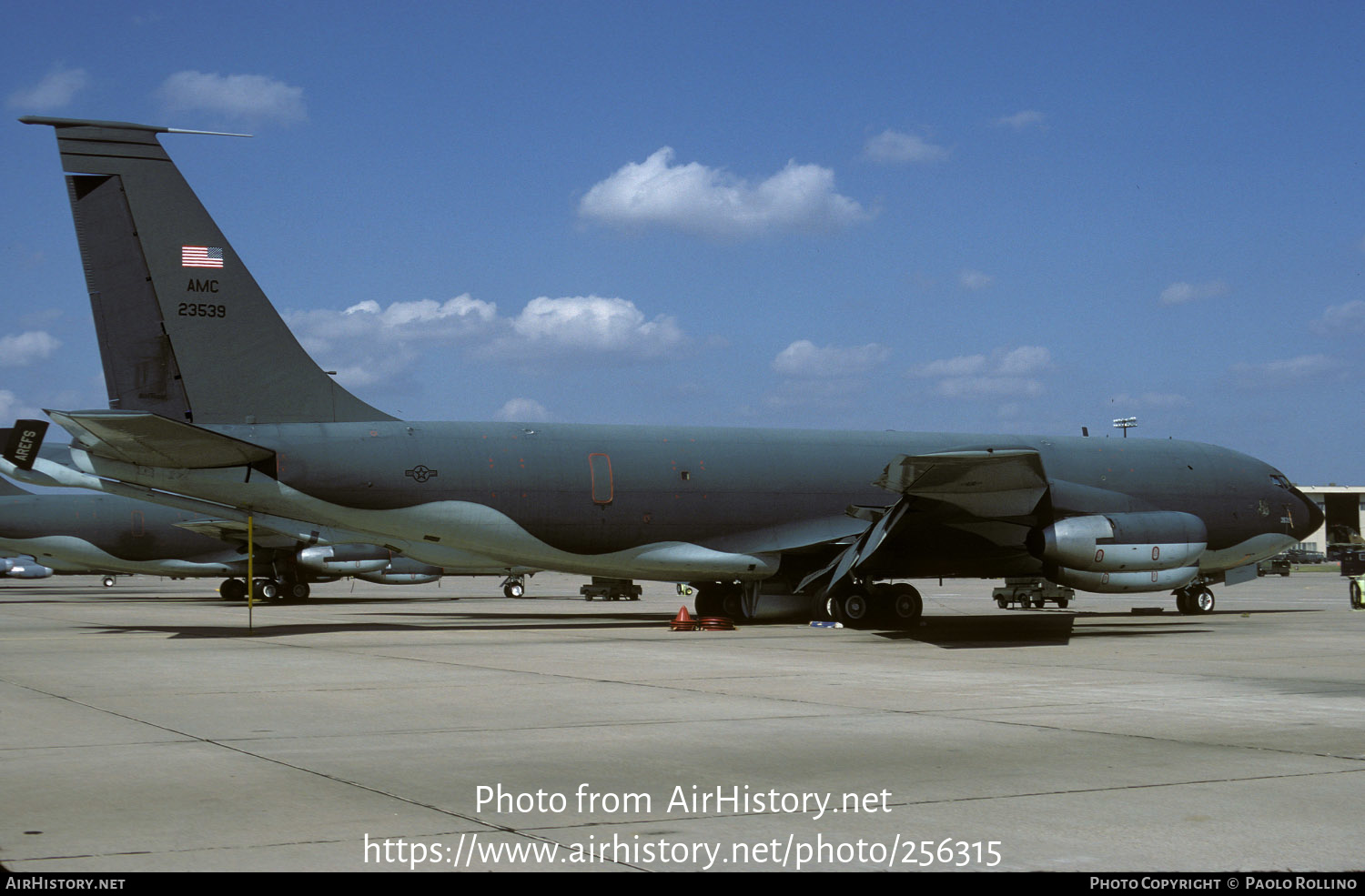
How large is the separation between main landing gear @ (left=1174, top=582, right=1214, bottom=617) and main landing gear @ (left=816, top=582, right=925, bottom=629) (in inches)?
293

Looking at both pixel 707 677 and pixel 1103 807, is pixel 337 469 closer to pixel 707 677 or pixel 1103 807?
pixel 707 677

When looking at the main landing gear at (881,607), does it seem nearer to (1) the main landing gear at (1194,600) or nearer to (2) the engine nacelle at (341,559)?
(1) the main landing gear at (1194,600)

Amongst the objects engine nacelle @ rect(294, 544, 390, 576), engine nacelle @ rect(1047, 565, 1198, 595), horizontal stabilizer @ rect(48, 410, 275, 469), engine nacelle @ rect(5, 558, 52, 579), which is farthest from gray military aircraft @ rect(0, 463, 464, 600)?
engine nacelle @ rect(5, 558, 52, 579)

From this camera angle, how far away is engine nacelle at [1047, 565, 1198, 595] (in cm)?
1994

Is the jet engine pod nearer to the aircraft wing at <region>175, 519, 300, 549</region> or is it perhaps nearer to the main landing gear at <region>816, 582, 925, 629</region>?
the main landing gear at <region>816, 582, 925, 629</region>

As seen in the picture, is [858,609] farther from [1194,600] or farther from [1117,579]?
[1194,600]

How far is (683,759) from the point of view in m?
7.86

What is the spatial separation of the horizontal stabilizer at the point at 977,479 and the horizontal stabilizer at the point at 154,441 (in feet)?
32.3

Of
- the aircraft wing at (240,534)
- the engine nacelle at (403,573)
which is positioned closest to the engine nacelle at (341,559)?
the aircraft wing at (240,534)

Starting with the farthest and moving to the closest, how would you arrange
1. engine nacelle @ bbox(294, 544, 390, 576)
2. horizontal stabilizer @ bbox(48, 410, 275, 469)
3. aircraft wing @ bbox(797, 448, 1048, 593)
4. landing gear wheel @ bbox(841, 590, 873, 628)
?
1. engine nacelle @ bbox(294, 544, 390, 576)
2. landing gear wheel @ bbox(841, 590, 873, 628)
3. aircraft wing @ bbox(797, 448, 1048, 593)
4. horizontal stabilizer @ bbox(48, 410, 275, 469)

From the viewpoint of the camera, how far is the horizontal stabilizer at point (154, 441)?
17062 mm

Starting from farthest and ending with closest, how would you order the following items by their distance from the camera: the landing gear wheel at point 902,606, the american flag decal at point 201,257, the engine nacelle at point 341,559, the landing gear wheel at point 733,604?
the engine nacelle at point 341,559
the landing gear wheel at point 733,604
the landing gear wheel at point 902,606
the american flag decal at point 201,257

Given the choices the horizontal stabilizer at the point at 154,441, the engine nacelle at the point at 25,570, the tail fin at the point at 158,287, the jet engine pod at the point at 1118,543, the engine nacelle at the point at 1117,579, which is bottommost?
the engine nacelle at the point at 25,570

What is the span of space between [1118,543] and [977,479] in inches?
100
